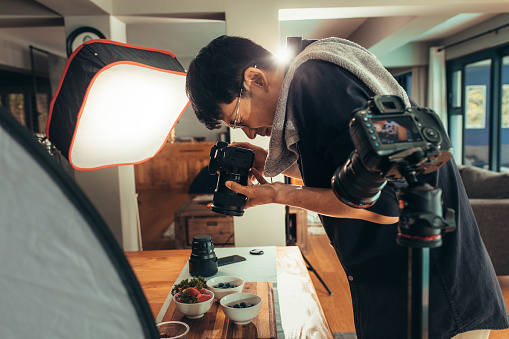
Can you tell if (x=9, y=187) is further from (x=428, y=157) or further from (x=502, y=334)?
(x=502, y=334)

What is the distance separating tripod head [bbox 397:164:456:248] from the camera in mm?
415

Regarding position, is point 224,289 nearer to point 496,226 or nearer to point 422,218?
point 422,218

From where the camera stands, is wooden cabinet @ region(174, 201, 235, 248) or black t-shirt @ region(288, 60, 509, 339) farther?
wooden cabinet @ region(174, 201, 235, 248)

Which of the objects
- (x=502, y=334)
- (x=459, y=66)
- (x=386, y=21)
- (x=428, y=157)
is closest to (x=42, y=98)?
(x=386, y=21)

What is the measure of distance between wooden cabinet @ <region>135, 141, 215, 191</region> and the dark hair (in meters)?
6.56

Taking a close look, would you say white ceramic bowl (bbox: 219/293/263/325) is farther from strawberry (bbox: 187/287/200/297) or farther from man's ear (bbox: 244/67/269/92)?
man's ear (bbox: 244/67/269/92)

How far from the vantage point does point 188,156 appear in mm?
7469

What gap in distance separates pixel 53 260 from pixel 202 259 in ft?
3.83

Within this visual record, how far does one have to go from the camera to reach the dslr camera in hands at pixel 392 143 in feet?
1.44

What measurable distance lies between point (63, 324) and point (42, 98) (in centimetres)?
835

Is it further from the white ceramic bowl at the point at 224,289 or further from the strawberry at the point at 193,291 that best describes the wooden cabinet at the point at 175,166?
the strawberry at the point at 193,291

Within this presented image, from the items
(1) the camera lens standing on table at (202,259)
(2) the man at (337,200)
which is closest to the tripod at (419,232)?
(2) the man at (337,200)

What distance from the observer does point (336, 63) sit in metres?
0.71

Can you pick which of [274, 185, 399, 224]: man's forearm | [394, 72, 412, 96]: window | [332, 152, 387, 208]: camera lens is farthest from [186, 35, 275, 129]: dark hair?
[394, 72, 412, 96]: window
